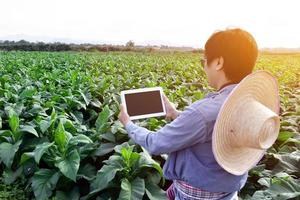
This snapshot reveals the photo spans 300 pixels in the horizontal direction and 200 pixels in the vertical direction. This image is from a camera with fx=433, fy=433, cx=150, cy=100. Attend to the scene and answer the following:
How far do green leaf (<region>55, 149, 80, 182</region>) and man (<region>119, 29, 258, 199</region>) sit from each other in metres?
1.18

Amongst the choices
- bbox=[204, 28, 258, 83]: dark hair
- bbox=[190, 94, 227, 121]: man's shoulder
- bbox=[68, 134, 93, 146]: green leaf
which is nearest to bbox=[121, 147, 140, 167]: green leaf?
bbox=[68, 134, 93, 146]: green leaf

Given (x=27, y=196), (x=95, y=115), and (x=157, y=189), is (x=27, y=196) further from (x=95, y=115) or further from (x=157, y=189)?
(x=95, y=115)

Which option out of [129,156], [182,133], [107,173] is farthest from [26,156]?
[182,133]

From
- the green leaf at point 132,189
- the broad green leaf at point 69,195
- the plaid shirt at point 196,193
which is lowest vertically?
the broad green leaf at point 69,195

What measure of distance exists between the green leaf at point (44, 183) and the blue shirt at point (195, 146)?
56.1 inches

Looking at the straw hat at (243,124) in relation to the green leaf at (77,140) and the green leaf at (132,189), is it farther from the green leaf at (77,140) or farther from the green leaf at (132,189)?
the green leaf at (77,140)

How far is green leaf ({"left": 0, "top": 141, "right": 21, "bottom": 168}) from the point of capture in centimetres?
392

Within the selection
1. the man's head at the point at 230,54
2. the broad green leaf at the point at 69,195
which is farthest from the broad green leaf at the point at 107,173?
the man's head at the point at 230,54

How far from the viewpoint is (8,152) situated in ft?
13.0

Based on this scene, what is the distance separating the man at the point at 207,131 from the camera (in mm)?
2141

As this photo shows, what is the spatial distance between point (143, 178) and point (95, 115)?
2.47m

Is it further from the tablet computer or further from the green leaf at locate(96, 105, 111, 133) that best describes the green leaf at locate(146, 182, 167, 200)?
the green leaf at locate(96, 105, 111, 133)

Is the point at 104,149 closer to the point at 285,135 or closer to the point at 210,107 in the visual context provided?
the point at 285,135

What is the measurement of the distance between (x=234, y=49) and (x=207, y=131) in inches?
17.0
